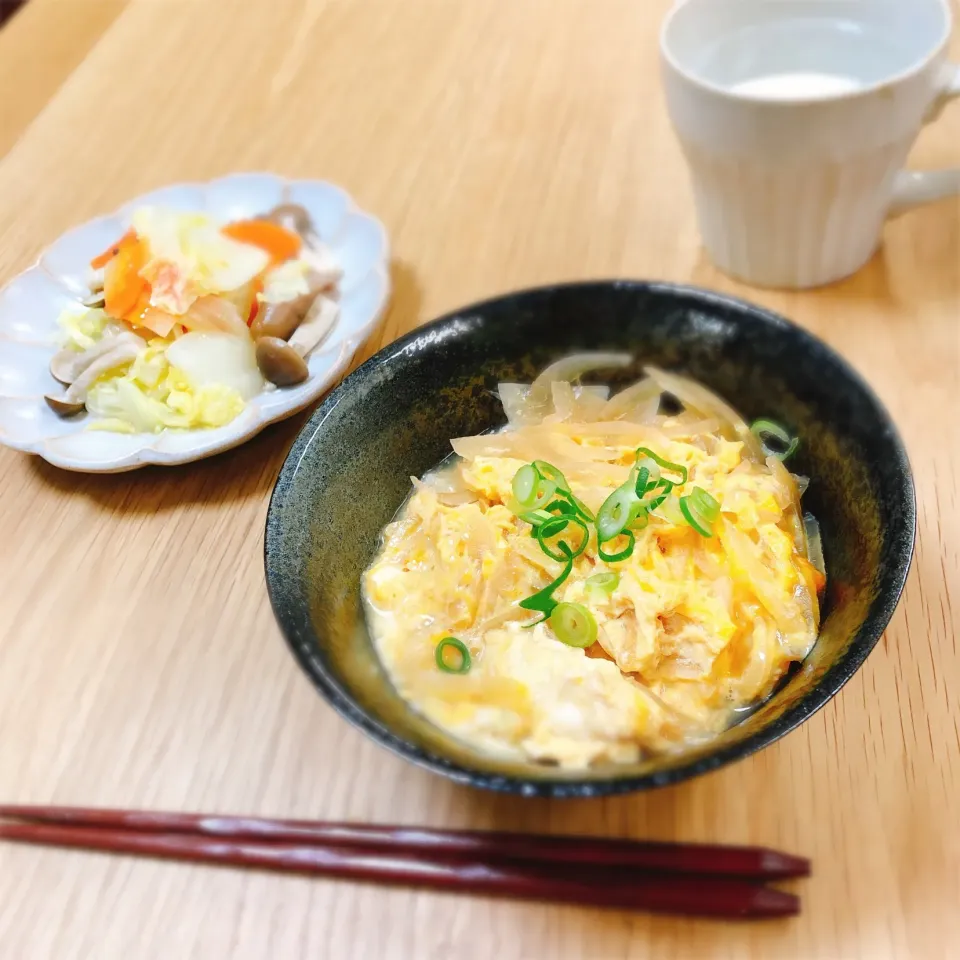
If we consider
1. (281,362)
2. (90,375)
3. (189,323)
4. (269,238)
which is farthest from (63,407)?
(269,238)

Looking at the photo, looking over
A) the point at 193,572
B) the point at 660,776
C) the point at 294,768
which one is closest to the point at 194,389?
the point at 193,572

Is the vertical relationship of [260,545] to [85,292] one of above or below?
below

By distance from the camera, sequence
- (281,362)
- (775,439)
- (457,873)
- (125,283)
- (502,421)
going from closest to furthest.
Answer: (457,873) → (775,439) → (502,421) → (281,362) → (125,283)

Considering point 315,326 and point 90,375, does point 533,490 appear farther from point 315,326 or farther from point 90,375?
point 90,375

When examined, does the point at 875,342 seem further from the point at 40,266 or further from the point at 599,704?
the point at 40,266

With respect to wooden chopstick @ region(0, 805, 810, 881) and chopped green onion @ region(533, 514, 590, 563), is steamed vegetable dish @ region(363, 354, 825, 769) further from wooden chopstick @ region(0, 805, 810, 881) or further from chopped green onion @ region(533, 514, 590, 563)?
wooden chopstick @ region(0, 805, 810, 881)

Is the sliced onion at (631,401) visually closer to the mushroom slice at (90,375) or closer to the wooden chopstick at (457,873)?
the wooden chopstick at (457,873)

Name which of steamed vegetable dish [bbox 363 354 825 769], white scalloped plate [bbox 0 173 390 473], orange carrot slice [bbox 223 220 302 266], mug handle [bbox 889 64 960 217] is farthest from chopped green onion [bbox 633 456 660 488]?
orange carrot slice [bbox 223 220 302 266]

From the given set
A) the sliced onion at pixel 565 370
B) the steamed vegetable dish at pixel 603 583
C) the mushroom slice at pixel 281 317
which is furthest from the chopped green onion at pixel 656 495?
the mushroom slice at pixel 281 317
